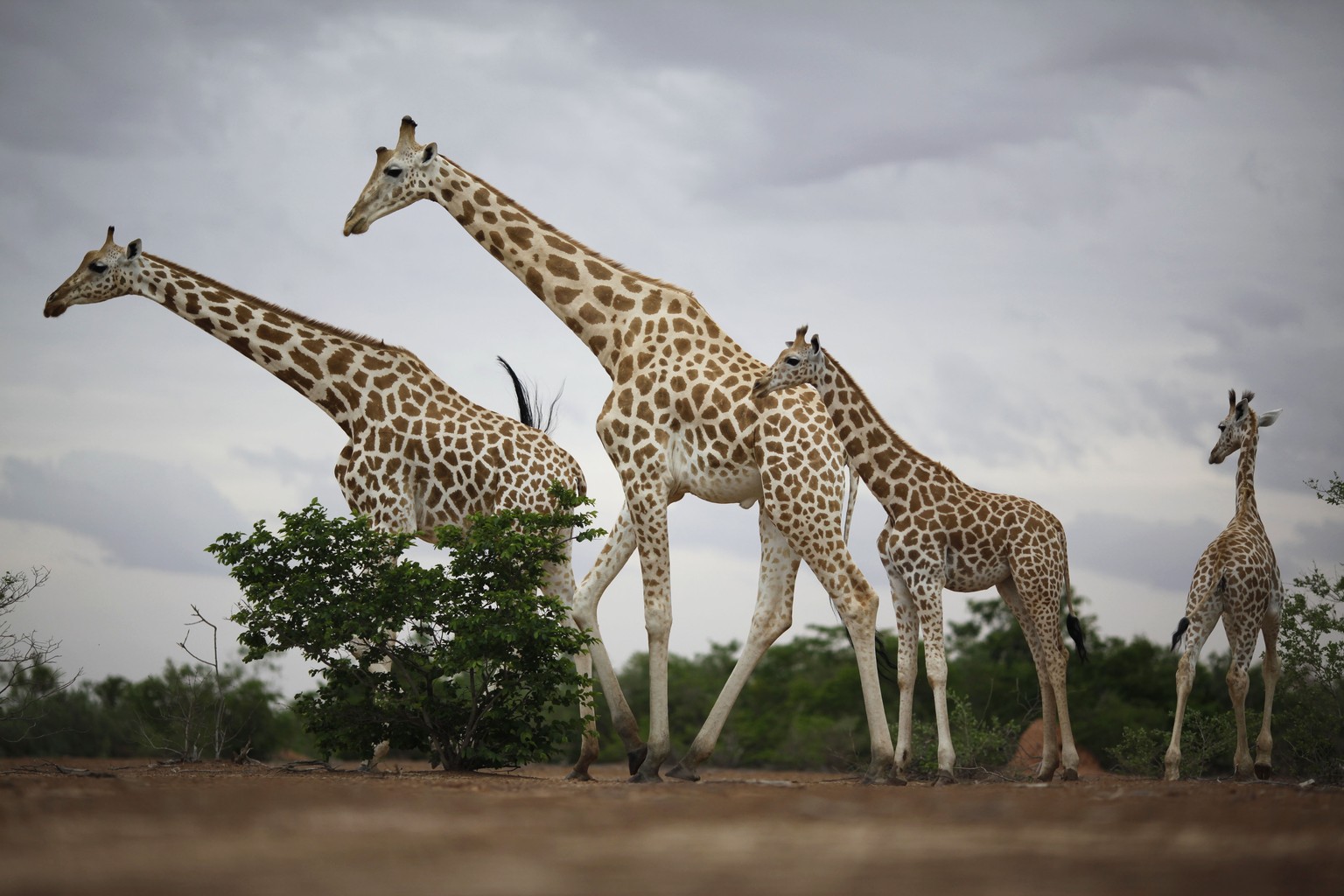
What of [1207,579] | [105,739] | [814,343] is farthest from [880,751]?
[105,739]

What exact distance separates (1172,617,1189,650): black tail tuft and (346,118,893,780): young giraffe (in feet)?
12.8

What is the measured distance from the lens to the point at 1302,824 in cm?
513

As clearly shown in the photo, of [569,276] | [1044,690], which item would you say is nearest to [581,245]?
[569,276]

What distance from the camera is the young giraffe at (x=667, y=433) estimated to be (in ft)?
29.6

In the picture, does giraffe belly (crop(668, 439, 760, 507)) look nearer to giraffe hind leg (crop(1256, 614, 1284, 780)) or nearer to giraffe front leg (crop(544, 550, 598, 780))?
giraffe front leg (crop(544, 550, 598, 780))

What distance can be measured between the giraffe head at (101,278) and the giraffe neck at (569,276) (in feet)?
10.6

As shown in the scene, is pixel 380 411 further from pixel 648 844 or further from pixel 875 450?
pixel 648 844

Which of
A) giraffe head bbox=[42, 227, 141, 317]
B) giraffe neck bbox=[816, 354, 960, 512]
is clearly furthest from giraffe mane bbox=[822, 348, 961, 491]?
giraffe head bbox=[42, 227, 141, 317]

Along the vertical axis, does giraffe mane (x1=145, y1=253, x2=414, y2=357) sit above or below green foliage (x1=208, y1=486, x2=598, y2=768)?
above

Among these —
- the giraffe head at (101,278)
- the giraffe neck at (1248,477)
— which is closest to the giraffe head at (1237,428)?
the giraffe neck at (1248,477)

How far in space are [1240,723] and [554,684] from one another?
6.33m

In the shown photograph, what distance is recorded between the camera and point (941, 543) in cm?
1086

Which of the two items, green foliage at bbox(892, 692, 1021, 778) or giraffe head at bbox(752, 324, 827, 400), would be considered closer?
giraffe head at bbox(752, 324, 827, 400)

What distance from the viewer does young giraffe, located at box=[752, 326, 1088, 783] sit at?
10.6 metres
